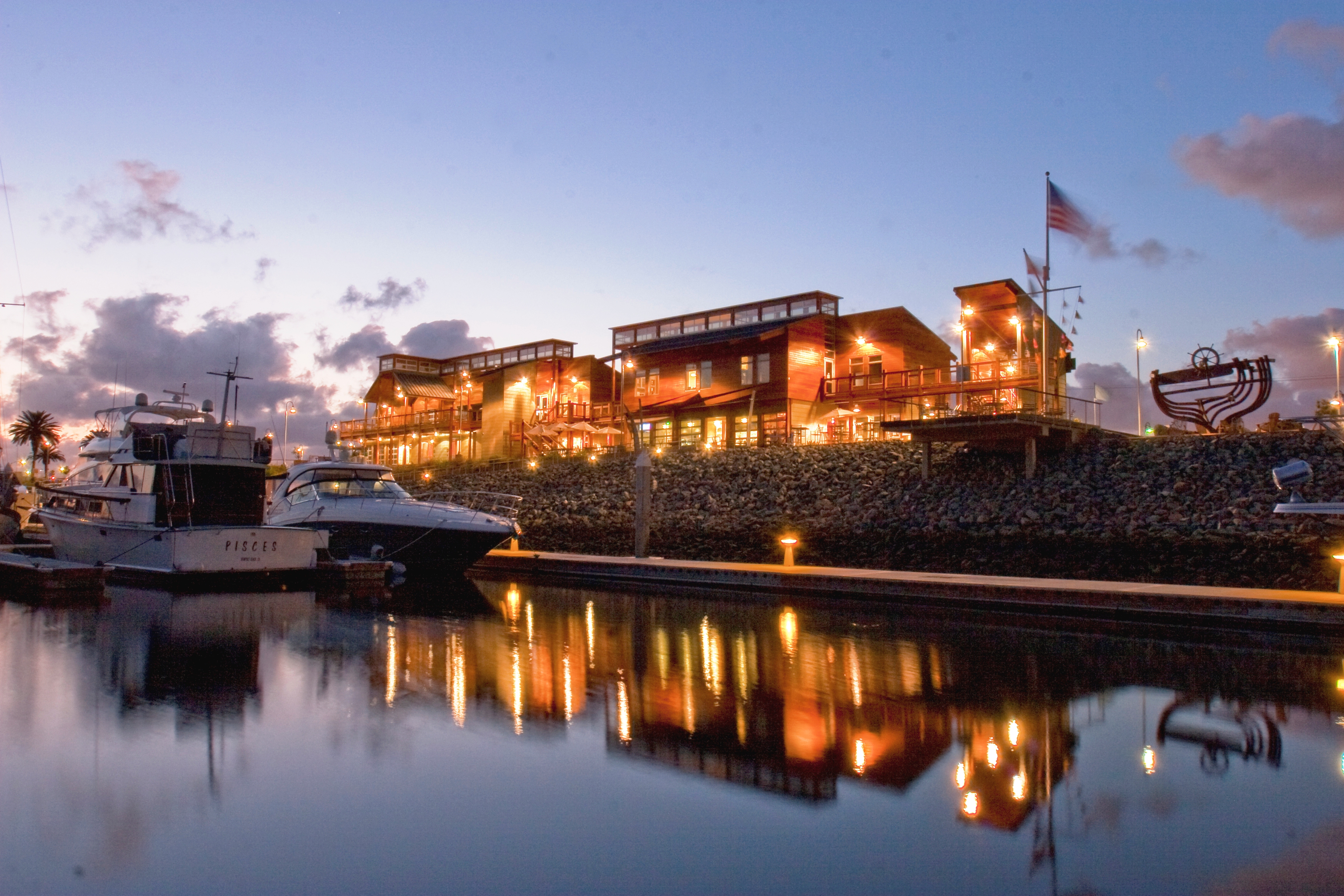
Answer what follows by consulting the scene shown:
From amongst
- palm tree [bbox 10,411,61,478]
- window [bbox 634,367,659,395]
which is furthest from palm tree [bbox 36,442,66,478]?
window [bbox 634,367,659,395]

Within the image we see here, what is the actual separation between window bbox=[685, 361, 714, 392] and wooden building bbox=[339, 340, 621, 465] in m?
3.85

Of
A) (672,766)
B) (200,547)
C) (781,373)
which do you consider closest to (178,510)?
(200,547)

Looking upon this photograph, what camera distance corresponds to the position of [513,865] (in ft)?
18.5

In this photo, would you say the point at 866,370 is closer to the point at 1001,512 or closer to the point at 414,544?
the point at 1001,512

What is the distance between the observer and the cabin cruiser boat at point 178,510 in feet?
71.4

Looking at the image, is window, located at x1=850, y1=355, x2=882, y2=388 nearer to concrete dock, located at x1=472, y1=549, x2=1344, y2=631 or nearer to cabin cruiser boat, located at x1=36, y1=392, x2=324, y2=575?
concrete dock, located at x1=472, y1=549, x2=1344, y2=631

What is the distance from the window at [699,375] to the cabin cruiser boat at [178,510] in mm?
22583

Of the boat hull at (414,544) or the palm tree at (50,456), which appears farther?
the palm tree at (50,456)

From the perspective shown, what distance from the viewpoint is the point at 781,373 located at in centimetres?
4022

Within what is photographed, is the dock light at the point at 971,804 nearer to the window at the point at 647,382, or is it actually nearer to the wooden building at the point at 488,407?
the wooden building at the point at 488,407

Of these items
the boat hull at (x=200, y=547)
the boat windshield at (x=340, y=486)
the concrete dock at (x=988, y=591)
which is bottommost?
the concrete dock at (x=988, y=591)

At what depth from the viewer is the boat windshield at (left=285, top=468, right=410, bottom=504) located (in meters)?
26.0

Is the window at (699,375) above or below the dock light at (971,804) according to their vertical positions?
above

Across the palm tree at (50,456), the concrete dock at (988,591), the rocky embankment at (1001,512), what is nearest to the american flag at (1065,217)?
the rocky embankment at (1001,512)
